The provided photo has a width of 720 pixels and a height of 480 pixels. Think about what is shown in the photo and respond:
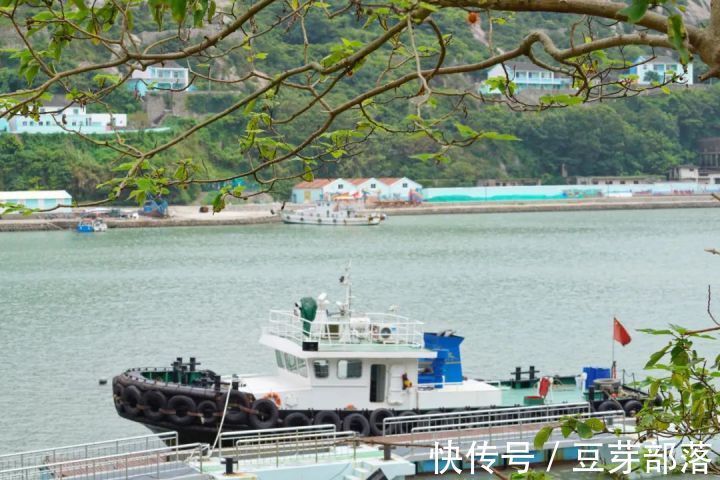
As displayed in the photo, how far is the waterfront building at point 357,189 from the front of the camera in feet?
326

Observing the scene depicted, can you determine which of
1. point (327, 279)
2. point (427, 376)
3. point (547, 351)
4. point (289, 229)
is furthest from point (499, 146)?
point (427, 376)

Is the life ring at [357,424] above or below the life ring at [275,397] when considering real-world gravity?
below

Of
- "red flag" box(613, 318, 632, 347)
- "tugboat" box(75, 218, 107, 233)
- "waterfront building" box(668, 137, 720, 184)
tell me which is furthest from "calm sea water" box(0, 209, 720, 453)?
"waterfront building" box(668, 137, 720, 184)

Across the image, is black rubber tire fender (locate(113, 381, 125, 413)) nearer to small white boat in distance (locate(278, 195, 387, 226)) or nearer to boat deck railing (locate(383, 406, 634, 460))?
boat deck railing (locate(383, 406, 634, 460))

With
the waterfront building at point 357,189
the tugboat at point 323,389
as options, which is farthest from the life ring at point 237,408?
the waterfront building at point 357,189

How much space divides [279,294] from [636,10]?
4203cm

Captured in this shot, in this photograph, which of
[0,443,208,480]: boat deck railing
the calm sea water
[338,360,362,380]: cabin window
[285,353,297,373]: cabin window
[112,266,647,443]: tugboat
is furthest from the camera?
the calm sea water

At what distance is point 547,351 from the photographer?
32.2 meters

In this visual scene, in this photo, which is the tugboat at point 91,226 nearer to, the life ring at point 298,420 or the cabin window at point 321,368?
the cabin window at point 321,368

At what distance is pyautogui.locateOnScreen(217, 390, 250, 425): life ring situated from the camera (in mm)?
17734

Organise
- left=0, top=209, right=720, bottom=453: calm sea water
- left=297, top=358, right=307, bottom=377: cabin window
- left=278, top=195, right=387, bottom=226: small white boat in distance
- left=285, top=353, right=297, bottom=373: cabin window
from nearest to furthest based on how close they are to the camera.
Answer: left=297, top=358, right=307, bottom=377: cabin window < left=285, top=353, right=297, bottom=373: cabin window < left=0, top=209, right=720, bottom=453: calm sea water < left=278, top=195, right=387, bottom=226: small white boat in distance

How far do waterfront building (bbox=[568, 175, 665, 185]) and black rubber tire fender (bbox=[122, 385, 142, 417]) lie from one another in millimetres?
95427

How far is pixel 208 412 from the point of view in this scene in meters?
18.0

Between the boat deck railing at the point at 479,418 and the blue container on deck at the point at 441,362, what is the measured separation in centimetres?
84
